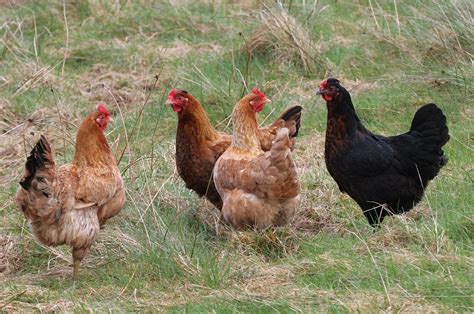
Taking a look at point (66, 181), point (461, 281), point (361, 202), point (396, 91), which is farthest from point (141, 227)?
point (396, 91)

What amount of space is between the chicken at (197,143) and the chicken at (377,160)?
2.03ft

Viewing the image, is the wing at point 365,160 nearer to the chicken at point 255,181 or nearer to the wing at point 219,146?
the chicken at point 255,181

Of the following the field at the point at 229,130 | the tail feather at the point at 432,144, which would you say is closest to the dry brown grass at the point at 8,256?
the field at the point at 229,130

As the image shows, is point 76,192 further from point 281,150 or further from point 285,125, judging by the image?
point 285,125

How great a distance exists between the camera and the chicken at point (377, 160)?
7008 millimetres

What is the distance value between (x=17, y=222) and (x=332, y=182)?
8.28 ft

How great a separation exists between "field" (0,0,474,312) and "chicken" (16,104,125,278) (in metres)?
0.26

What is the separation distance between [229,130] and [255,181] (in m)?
2.27

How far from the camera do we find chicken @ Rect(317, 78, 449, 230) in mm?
7008

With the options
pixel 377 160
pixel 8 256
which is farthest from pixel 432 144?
pixel 8 256

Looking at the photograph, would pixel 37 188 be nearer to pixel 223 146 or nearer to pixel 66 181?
pixel 66 181

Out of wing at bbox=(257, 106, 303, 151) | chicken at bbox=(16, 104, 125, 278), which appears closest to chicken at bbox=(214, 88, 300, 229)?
wing at bbox=(257, 106, 303, 151)

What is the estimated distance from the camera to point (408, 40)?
9.98 meters

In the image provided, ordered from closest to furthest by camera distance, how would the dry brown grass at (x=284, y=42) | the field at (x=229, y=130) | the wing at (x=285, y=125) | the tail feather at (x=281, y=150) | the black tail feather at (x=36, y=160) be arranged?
1. the field at (x=229, y=130)
2. the black tail feather at (x=36, y=160)
3. the tail feather at (x=281, y=150)
4. the wing at (x=285, y=125)
5. the dry brown grass at (x=284, y=42)
